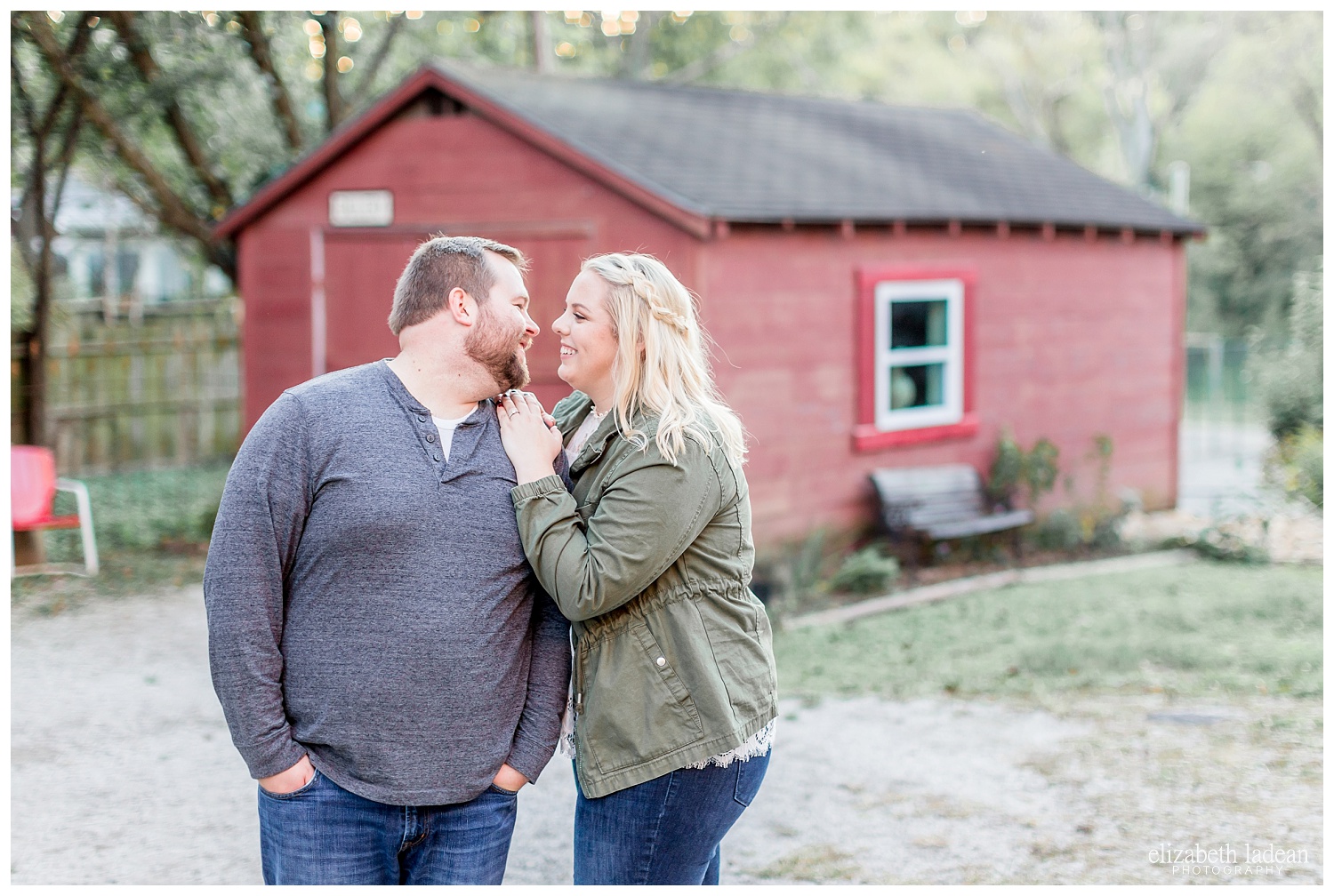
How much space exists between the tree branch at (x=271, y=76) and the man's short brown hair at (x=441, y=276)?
419 inches

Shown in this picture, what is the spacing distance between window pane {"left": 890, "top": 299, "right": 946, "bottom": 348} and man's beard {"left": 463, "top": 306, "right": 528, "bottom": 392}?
29.1 feet

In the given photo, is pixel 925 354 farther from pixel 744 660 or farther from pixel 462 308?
pixel 462 308

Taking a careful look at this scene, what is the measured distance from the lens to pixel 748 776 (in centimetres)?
268

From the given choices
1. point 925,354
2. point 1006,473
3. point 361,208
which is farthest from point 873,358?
point 361,208

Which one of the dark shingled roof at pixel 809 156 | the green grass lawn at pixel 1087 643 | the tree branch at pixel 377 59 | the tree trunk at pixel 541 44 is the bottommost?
the green grass lawn at pixel 1087 643

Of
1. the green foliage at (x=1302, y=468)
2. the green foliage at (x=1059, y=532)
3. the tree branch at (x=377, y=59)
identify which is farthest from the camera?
the tree branch at (x=377, y=59)

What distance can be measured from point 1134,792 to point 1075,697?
1.54 metres

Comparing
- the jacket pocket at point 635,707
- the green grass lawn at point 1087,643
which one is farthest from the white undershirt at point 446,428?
the green grass lawn at point 1087,643

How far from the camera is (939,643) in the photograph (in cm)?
805

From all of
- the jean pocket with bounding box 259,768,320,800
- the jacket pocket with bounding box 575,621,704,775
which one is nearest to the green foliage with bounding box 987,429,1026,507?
the jacket pocket with bounding box 575,621,704,775

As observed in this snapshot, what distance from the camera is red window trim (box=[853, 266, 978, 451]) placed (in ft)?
34.9

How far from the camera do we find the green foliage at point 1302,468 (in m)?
11.8

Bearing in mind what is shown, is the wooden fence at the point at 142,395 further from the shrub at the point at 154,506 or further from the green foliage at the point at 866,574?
the green foliage at the point at 866,574

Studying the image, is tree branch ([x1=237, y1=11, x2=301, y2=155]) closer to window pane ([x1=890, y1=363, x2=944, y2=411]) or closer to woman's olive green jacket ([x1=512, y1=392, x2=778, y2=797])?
window pane ([x1=890, y1=363, x2=944, y2=411])
